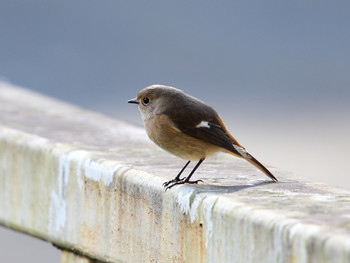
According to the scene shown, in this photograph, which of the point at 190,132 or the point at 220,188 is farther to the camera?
the point at 190,132

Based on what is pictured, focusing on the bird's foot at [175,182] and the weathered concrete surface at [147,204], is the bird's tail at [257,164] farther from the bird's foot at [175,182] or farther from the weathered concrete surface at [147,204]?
the bird's foot at [175,182]

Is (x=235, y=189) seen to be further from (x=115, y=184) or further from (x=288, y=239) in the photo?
(x=288, y=239)

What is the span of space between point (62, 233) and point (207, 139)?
2.85ft

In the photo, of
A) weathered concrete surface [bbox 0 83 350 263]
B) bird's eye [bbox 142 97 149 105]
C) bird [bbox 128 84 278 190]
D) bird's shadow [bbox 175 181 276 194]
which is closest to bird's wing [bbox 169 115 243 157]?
bird [bbox 128 84 278 190]

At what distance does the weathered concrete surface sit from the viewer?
2.55 m

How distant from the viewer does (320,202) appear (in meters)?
2.96

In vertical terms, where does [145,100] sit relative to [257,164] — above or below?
above

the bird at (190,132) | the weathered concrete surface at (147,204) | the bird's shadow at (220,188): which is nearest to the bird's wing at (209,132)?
the bird at (190,132)

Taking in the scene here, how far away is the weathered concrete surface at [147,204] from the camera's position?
2.55 meters

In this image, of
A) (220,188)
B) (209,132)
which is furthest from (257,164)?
(220,188)

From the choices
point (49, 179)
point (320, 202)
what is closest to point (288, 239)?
point (320, 202)

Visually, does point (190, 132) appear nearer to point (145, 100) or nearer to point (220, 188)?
point (145, 100)

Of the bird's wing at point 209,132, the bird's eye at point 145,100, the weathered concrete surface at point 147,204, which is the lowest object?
the weathered concrete surface at point 147,204

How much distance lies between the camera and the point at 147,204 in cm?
329
